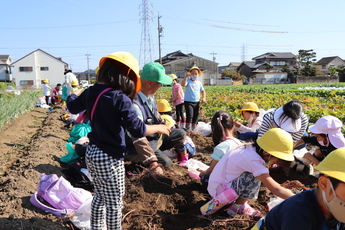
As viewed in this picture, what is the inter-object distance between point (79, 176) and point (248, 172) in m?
2.02

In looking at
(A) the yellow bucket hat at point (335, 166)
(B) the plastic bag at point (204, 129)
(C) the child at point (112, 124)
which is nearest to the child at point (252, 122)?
(B) the plastic bag at point (204, 129)

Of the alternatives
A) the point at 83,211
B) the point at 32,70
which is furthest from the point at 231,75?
the point at 83,211

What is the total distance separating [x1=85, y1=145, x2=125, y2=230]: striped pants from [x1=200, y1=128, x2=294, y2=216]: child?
0.93 meters

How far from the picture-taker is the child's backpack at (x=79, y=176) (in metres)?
3.57

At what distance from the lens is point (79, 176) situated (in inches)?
143

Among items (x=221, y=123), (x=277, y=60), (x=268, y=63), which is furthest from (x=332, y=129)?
(x=277, y=60)

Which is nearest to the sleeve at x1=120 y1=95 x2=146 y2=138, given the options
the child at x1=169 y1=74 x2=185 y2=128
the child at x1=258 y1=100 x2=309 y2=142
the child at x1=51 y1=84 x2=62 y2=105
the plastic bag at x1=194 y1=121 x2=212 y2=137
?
the child at x1=258 y1=100 x2=309 y2=142

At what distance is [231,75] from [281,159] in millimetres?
51911

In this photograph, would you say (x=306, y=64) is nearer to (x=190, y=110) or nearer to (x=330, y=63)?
(x=330, y=63)

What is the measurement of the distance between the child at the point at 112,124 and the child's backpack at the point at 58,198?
683 mm

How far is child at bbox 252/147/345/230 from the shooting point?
56.7 inches

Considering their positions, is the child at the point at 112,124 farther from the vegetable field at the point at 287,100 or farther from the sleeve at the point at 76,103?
the vegetable field at the point at 287,100

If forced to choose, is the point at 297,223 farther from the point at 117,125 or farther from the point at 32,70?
the point at 32,70

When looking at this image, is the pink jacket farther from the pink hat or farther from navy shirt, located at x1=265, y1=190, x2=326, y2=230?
navy shirt, located at x1=265, y1=190, x2=326, y2=230
